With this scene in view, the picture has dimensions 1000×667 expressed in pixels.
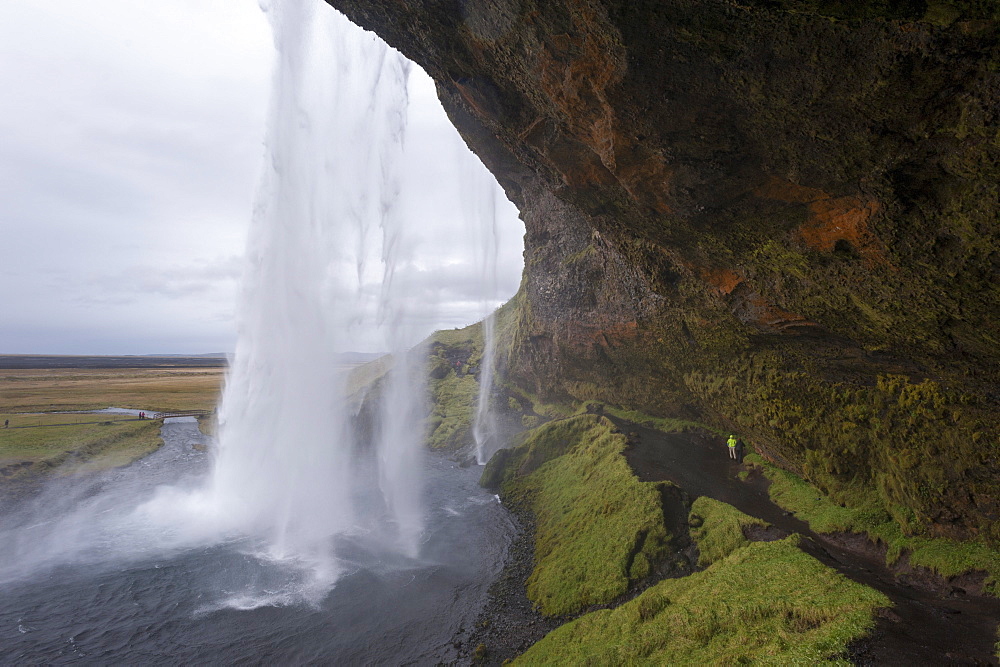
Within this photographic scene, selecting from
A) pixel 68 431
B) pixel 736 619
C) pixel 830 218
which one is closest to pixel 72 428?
pixel 68 431

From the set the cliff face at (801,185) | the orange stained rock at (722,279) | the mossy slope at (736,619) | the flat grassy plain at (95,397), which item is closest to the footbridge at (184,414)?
the flat grassy plain at (95,397)

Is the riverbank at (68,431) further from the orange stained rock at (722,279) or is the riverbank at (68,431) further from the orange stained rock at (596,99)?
the orange stained rock at (722,279)

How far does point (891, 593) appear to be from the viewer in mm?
9172

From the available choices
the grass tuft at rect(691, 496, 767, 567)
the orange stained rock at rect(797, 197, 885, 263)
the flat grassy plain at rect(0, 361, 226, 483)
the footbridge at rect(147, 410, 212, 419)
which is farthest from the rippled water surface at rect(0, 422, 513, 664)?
the footbridge at rect(147, 410, 212, 419)

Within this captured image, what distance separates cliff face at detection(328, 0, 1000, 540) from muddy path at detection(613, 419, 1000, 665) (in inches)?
62.6

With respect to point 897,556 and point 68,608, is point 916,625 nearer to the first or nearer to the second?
point 897,556

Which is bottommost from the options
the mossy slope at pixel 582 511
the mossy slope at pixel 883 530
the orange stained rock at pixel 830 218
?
the mossy slope at pixel 582 511

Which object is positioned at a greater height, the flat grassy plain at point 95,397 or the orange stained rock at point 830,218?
the orange stained rock at point 830,218

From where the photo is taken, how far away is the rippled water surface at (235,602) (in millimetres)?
12195

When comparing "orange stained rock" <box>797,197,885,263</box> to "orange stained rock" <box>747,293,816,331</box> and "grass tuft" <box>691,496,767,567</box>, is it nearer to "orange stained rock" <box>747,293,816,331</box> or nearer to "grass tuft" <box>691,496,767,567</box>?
"orange stained rock" <box>747,293,816,331</box>

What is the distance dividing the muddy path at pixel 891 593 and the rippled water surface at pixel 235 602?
334 inches

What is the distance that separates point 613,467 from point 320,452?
49.5ft

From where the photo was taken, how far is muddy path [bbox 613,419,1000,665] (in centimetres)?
720

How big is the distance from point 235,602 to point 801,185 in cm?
1955
